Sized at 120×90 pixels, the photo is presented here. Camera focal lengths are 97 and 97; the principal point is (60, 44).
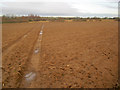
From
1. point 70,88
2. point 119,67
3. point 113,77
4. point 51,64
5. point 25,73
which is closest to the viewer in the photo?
point 70,88

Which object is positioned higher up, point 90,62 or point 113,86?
point 90,62

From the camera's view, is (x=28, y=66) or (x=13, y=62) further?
(x=13, y=62)

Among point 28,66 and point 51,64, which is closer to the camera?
point 28,66

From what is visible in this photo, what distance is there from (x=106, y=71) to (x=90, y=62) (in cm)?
88

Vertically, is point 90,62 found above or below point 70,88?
above

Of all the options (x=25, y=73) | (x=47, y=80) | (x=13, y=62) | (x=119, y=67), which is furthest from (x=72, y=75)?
(x=13, y=62)

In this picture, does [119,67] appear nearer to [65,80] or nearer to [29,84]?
[65,80]

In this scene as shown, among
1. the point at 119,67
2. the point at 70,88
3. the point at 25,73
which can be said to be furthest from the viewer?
the point at 119,67

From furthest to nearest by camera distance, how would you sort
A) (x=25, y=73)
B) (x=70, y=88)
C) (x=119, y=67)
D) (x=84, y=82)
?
1. (x=119, y=67)
2. (x=25, y=73)
3. (x=84, y=82)
4. (x=70, y=88)

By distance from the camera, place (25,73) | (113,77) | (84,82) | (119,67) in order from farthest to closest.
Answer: (119,67) < (25,73) < (113,77) < (84,82)

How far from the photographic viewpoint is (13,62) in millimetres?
4602

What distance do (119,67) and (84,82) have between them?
1866 mm

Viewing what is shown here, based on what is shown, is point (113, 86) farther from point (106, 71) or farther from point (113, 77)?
point (106, 71)

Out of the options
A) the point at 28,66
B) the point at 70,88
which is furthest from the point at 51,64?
the point at 70,88
